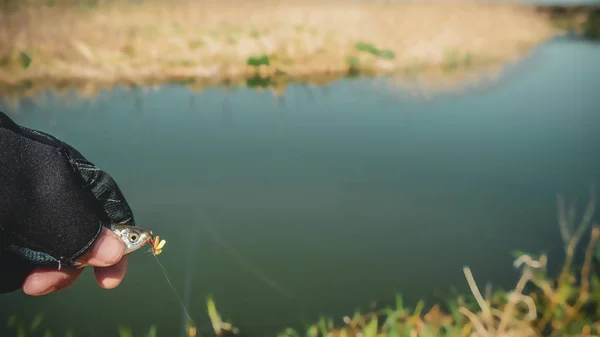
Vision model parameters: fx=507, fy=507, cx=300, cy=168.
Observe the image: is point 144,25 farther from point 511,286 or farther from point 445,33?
point 511,286

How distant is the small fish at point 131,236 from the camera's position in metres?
1.05

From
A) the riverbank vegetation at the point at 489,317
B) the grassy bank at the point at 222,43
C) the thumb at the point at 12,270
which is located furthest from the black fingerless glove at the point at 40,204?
the grassy bank at the point at 222,43

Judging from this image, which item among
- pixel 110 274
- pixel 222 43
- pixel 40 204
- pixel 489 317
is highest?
pixel 222 43

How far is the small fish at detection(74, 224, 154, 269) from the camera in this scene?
1.05 meters

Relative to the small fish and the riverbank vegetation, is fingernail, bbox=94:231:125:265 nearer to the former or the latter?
the small fish

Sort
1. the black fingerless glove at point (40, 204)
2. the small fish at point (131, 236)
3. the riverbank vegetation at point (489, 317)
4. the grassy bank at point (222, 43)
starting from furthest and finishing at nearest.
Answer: the grassy bank at point (222, 43) → the riverbank vegetation at point (489, 317) → the small fish at point (131, 236) → the black fingerless glove at point (40, 204)

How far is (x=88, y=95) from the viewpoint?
168 inches

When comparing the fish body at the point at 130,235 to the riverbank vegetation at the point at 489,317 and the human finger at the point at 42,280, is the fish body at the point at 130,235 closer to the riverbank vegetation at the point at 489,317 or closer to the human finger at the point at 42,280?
the human finger at the point at 42,280

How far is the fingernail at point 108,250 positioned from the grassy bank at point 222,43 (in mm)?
3786

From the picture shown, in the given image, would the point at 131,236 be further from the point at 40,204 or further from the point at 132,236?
the point at 40,204

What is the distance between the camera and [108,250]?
3.34 feet

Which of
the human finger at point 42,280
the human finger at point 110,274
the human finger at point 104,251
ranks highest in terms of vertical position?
the human finger at point 104,251

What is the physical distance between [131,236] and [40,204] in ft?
0.61

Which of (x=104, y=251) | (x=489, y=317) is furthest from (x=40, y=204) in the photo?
(x=489, y=317)
